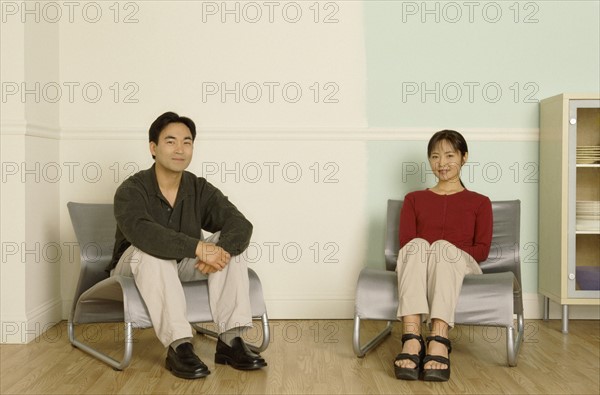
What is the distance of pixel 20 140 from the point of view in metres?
3.43

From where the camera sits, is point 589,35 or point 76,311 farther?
point 589,35

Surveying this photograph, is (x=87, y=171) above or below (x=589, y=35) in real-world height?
below

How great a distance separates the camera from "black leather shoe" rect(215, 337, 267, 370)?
289 cm

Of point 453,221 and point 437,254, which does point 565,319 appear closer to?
point 453,221

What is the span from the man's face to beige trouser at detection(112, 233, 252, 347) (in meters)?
0.38

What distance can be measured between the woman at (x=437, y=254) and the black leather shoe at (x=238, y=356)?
54 cm

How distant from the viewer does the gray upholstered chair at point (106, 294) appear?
282 centimetres

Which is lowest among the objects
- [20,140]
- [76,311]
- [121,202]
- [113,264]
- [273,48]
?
[76,311]

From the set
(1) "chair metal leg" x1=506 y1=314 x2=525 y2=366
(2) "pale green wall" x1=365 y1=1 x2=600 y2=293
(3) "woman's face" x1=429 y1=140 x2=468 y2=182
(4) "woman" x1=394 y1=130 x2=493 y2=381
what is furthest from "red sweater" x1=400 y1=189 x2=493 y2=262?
(2) "pale green wall" x1=365 y1=1 x2=600 y2=293

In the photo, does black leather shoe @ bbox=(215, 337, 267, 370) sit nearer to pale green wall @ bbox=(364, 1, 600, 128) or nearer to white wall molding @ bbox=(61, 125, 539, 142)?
white wall molding @ bbox=(61, 125, 539, 142)

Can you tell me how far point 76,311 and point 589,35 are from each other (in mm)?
2954

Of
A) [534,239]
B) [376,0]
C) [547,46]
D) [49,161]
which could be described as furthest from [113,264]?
[547,46]

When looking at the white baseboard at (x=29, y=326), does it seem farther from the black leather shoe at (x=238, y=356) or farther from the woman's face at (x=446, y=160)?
the woman's face at (x=446, y=160)

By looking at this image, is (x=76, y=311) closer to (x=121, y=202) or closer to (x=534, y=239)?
(x=121, y=202)
